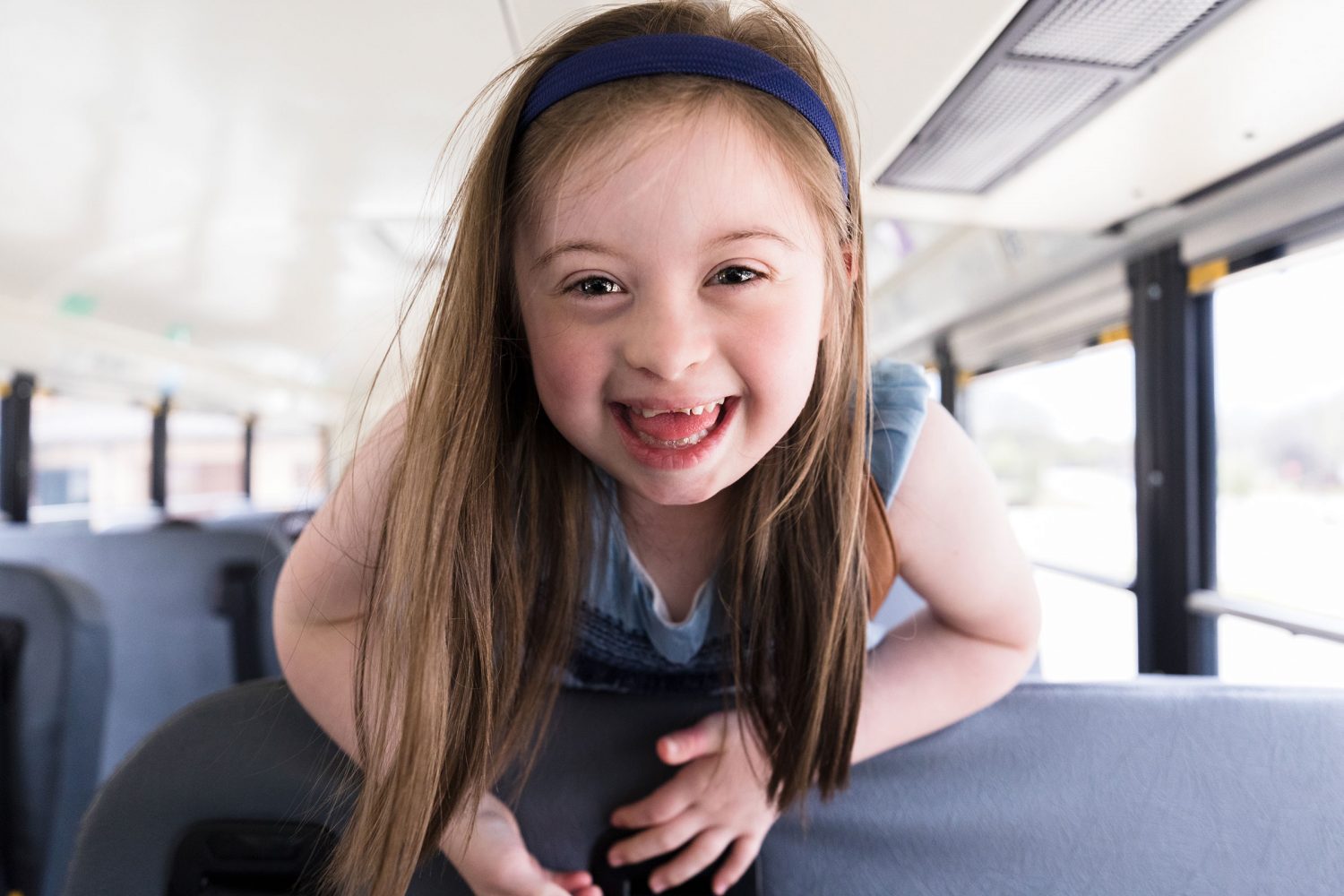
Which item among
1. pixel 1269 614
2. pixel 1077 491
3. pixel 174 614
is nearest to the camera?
pixel 1269 614

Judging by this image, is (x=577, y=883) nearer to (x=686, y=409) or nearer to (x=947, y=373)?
(x=686, y=409)

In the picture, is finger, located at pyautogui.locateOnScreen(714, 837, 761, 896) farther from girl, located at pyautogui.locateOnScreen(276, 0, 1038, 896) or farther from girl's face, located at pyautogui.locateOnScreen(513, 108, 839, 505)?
girl's face, located at pyautogui.locateOnScreen(513, 108, 839, 505)

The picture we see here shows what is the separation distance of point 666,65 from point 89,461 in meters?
5.85

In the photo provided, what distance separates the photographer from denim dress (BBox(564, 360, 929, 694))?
3.49 ft

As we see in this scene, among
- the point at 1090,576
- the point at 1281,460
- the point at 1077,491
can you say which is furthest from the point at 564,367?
the point at 1077,491

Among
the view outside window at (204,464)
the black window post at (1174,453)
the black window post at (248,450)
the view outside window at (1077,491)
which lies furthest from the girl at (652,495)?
the black window post at (248,450)

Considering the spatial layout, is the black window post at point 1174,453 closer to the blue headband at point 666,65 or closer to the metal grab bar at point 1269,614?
the metal grab bar at point 1269,614

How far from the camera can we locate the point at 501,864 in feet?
2.72

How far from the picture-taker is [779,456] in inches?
41.8

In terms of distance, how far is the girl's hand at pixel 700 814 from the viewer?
2.83 feet

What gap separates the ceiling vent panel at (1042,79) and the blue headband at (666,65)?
2.58 feet

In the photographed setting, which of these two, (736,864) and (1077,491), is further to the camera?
(1077,491)

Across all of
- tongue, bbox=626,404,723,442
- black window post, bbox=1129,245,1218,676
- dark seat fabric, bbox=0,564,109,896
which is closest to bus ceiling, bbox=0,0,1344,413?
black window post, bbox=1129,245,1218,676

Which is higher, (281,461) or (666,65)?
(666,65)
